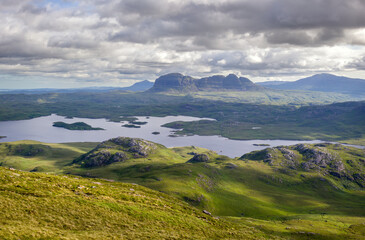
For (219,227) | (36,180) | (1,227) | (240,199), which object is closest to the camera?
(1,227)

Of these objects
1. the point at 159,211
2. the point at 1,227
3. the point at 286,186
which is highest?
the point at 1,227

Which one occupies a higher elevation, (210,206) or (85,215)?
(85,215)

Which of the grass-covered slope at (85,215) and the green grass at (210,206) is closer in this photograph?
the grass-covered slope at (85,215)

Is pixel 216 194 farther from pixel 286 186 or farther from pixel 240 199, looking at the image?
pixel 286 186

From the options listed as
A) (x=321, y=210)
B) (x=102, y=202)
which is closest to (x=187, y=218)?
(x=102, y=202)

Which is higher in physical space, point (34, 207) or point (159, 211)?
point (34, 207)

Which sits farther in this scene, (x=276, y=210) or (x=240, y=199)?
(x=240, y=199)

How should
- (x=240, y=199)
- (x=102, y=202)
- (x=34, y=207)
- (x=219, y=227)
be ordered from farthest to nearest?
(x=240, y=199) → (x=219, y=227) → (x=102, y=202) → (x=34, y=207)

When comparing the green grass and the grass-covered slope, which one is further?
the green grass
